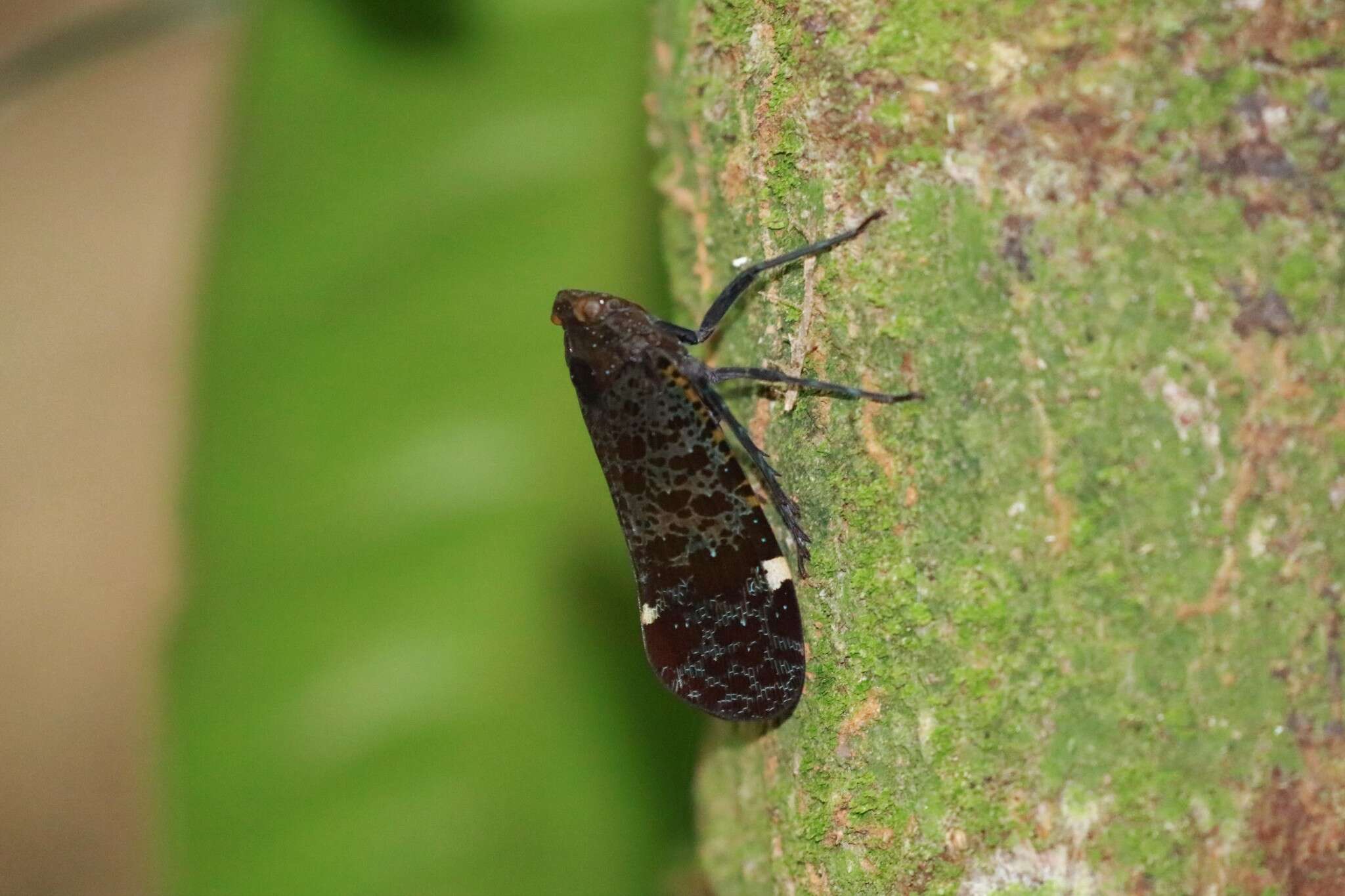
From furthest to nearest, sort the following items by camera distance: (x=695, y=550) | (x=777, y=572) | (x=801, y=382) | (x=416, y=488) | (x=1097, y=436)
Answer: (x=416, y=488) < (x=695, y=550) < (x=777, y=572) < (x=801, y=382) < (x=1097, y=436)

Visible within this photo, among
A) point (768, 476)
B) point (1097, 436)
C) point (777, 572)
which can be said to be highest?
point (1097, 436)

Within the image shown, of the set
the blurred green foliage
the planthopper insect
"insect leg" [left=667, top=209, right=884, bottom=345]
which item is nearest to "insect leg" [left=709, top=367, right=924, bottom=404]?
the planthopper insect

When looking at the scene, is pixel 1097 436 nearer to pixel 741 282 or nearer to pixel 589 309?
pixel 741 282

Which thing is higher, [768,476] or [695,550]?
[768,476]

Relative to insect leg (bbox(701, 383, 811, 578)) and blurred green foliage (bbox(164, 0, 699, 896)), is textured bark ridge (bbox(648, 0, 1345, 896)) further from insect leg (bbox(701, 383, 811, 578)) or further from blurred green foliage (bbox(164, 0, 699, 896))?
blurred green foliage (bbox(164, 0, 699, 896))

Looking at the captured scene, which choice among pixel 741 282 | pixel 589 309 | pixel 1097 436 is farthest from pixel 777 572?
pixel 589 309
